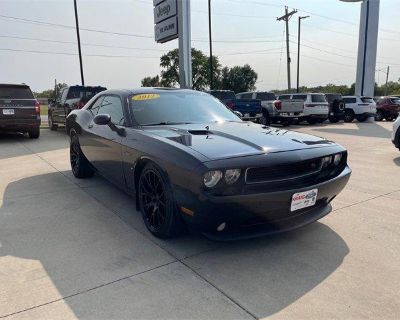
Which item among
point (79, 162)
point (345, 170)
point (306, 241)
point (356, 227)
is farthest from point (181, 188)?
point (79, 162)

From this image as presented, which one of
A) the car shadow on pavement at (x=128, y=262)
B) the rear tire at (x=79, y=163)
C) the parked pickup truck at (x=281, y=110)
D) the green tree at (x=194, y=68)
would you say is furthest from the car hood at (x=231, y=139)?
the green tree at (x=194, y=68)

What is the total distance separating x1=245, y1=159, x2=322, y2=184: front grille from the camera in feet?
9.29

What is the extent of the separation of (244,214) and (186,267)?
0.64 m

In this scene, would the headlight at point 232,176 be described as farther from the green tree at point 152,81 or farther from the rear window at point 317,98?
the green tree at point 152,81

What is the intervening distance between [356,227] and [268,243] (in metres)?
1.03

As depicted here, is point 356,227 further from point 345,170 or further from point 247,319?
point 247,319

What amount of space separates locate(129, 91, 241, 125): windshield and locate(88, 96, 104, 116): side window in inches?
43.5

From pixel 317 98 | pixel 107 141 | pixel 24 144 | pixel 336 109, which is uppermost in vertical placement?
pixel 317 98

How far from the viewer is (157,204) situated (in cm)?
336

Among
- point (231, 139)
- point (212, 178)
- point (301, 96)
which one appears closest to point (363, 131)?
point (301, 96)

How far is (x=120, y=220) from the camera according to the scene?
3.94 meters

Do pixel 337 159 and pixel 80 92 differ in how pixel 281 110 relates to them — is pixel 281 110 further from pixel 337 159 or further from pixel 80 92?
pixel 337 159

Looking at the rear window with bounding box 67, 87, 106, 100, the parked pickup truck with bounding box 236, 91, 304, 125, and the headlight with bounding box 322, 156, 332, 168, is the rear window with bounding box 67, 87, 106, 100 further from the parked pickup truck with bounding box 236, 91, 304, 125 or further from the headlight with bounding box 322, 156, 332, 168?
the headlight with bounding box 322, 156, 332, 168

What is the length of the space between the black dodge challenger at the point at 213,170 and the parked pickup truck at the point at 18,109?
716 cm
